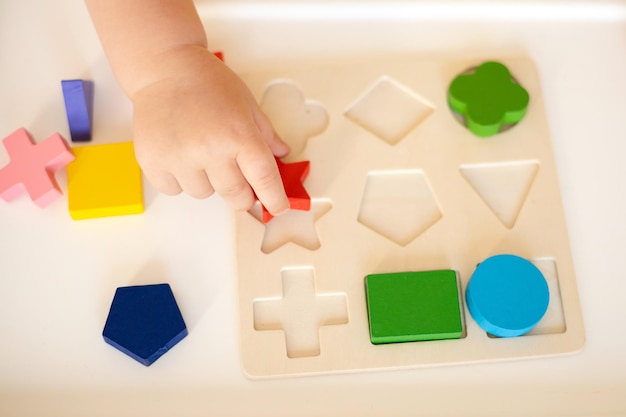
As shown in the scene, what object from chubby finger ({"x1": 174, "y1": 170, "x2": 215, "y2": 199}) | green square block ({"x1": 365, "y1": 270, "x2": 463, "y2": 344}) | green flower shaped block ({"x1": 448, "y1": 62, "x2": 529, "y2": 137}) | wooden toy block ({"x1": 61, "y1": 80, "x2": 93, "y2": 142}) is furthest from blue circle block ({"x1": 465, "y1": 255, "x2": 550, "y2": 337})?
wooden toy block ({"x1": 61, "y1": 80, "x2": 93, "y2": 142})

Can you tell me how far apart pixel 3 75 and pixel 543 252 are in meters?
0.59

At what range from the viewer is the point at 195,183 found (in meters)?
0.63

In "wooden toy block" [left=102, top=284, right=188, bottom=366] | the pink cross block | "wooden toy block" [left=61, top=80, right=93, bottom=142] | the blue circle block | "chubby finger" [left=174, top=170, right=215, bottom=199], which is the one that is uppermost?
"wooden toy block" [left=61, top=80, right=93, bottom=142]

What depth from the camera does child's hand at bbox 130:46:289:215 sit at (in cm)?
60

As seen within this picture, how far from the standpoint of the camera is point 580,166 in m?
0.70

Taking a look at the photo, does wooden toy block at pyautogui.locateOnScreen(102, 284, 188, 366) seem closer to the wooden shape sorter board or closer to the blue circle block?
the wooden shape sorter board

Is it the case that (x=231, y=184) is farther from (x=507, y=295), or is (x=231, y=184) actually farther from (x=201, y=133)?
(x=507, y=295)

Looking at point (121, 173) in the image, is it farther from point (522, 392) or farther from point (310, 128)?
point (522, 392)

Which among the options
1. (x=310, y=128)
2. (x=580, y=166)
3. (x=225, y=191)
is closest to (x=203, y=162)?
(x=225, y=191)

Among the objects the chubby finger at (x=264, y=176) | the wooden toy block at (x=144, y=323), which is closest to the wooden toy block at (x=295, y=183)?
the chubby finger at (x=264, y=176)

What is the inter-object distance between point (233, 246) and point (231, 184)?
2.7 inches

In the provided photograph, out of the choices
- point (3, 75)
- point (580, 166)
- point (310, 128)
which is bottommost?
point (580, 166)

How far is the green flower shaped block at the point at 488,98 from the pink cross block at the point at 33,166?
0.40 metres

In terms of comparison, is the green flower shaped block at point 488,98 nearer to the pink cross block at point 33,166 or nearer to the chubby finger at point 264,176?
the chubby finger at point 264,176
